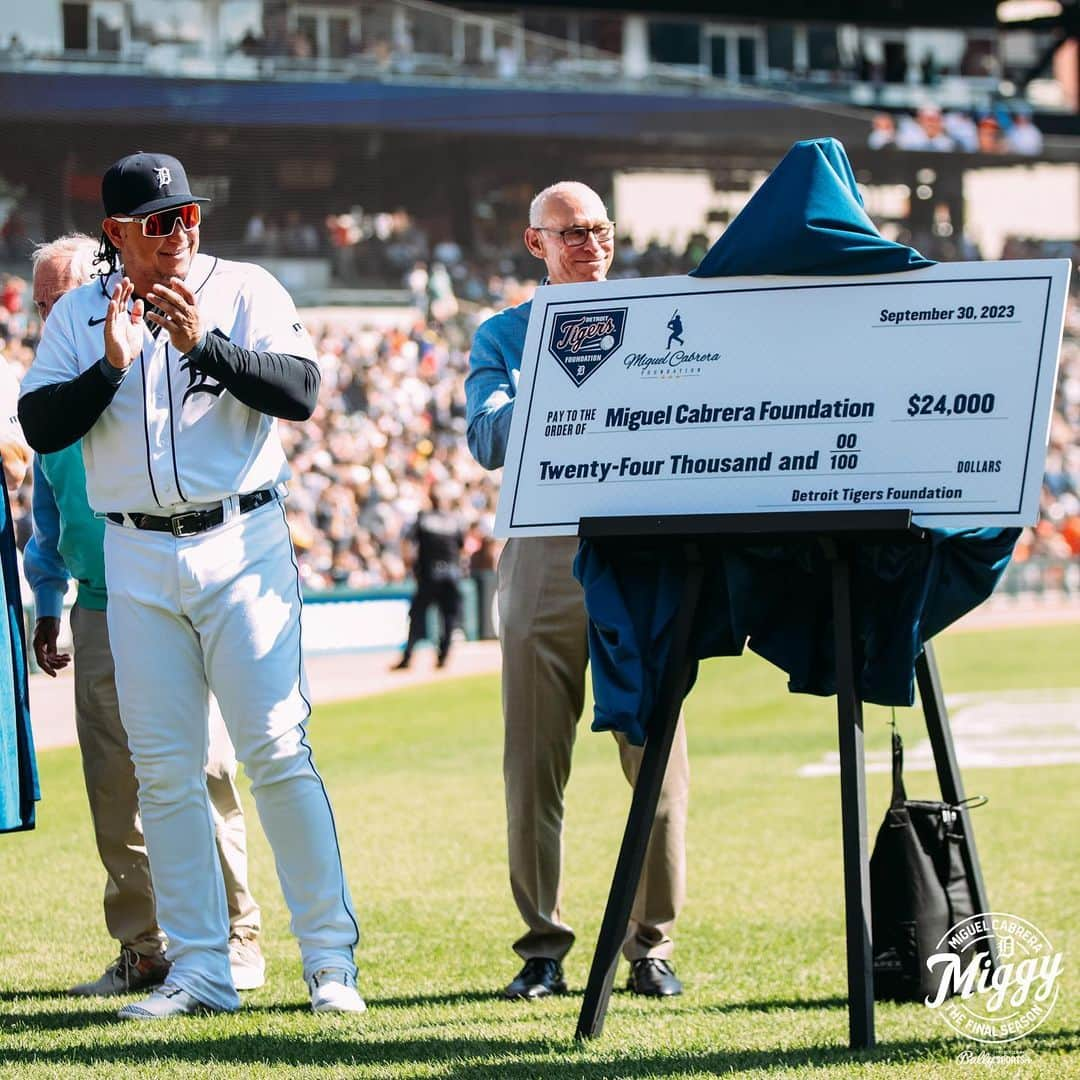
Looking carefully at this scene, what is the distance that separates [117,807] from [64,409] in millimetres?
1363

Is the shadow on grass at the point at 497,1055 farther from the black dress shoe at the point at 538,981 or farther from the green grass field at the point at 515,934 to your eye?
the black dress shoe at the point at 538,981

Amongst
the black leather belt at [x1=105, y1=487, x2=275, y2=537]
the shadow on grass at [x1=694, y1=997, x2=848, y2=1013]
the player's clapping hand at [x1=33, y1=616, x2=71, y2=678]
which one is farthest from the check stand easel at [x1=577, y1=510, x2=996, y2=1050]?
the player's clapping hand at [x1=33, y1=616, x2=71, y2=678]

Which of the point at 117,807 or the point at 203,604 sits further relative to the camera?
the point at 117,807

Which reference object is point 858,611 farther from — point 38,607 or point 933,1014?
point 38,607

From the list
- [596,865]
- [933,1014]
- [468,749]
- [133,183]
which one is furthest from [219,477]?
[468,749]

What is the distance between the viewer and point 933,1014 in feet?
15.0

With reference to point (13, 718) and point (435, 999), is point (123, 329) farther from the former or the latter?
point (435, 999)

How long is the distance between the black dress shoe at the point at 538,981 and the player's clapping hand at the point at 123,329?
6.35 feet

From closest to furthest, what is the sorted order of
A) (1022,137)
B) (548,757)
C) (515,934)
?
1. (548,757)
2. (515,934)
3. (1022,137)

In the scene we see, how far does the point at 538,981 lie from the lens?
16.3 feet

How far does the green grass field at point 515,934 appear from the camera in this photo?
13.7 ft

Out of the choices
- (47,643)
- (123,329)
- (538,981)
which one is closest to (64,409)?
(123,329)

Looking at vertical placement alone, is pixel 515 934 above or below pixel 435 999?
below

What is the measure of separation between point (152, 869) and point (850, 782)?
1.86 m
